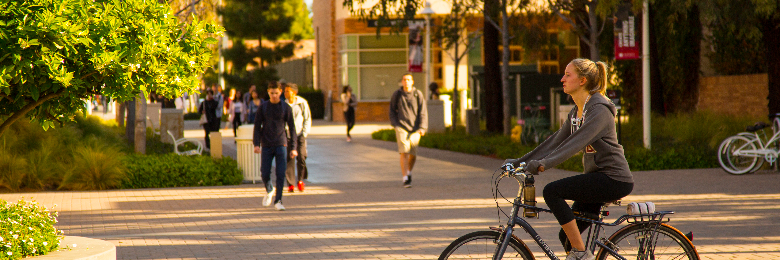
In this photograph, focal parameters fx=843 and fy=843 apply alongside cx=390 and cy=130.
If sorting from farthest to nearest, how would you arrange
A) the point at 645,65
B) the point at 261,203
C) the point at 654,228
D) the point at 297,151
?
the point at 645,65
the point at 297,151
the point at 261,203
the point at 654,228

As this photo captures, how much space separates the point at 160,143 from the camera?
17.4 m

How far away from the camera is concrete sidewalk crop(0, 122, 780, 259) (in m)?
7.27

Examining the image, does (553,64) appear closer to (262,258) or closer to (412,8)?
(412,8)

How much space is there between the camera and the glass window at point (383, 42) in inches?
1487

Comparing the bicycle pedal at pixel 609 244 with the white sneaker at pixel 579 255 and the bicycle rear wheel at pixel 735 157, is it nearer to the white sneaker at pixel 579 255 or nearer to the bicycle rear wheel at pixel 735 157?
the white sneaker at pixel 579 255

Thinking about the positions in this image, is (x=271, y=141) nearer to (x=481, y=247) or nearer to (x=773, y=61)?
(x=481, y=247)

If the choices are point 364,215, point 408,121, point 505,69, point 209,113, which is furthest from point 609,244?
point 209,113

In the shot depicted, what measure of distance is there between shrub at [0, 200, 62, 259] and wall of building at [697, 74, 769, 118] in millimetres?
20323

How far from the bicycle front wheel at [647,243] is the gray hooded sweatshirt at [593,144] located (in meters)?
0.33

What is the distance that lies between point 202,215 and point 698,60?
18468 millimetres

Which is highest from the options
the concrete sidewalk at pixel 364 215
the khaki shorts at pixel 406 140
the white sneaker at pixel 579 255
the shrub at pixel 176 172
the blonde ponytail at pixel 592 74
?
the blonde ponytail at pixel 592 74

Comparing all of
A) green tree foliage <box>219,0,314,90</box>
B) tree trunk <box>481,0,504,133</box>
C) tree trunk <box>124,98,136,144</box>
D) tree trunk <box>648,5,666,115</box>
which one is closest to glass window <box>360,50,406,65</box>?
green tree foliage <box>219,0,314,90</box>

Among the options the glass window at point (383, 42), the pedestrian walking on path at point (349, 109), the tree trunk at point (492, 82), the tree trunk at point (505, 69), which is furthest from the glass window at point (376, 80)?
the tree trunk at point (505, 69)

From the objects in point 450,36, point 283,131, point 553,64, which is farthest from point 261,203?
point 553,64
